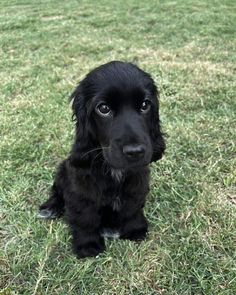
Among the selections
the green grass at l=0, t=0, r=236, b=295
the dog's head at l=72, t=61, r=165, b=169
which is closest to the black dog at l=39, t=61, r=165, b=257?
the dog's head at l=72, t=61, r=165, b=169

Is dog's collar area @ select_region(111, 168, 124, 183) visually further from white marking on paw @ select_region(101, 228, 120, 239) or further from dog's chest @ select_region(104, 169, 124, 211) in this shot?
Answer: white marking on paw @ select_region(101, 228, 120, 239)

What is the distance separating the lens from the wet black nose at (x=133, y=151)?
270 centimetres

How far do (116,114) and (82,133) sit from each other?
32cm

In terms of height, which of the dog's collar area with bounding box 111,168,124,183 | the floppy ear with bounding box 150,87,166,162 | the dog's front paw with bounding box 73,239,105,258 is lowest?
the dog's front paw with bounding box 73,239,105,258

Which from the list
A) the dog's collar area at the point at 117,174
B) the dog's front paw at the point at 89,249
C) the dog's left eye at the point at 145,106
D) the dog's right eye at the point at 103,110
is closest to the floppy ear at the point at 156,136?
the dog's left eye at the point at 145,106

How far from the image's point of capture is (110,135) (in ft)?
9.30

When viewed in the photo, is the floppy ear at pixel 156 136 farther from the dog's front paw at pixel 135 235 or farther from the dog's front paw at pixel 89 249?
the dog's front paw at pixel 89 249

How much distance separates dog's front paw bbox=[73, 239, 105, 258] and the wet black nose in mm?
884

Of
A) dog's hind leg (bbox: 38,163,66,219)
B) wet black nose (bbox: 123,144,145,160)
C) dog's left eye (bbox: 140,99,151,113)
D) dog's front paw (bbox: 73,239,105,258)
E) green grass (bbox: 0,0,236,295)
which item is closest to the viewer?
wet black nose (bbox: 123,144,145,160)

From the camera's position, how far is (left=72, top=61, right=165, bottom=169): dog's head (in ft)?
9.06

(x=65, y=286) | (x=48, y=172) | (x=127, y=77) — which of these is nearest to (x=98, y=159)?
(x=127, y=77)

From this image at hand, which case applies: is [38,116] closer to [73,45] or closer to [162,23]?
[73,45]

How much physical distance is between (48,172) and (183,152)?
132 cm

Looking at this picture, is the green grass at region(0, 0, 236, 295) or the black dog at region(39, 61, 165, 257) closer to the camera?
the black dog at region(39, 61, 165, 257)
